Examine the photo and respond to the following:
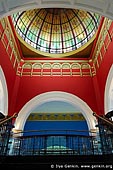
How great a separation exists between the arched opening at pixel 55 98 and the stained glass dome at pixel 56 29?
11.4 ft

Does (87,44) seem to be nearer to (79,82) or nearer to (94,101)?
(79,82)

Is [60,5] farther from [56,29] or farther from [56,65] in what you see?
[56,29]

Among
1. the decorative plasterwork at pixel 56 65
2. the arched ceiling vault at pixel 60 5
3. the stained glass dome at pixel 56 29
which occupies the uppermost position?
the stained glass dome at pixel 56 29

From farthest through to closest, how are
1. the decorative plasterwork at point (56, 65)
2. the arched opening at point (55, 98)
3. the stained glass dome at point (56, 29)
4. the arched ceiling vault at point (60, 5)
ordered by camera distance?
the stained glass dome at point (56, 29)
the decorative plasterwork at point (56, 65)
the arched opening at point (55, 98)
the arched ceiling vault at point (60, 5)

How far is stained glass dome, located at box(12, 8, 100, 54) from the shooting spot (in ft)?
39.3

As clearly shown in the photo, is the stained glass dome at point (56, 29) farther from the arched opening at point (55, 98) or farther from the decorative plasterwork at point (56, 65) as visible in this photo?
the arched opening at point (55, 98)

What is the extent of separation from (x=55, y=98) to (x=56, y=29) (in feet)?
18.4

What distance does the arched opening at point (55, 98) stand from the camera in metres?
9.70

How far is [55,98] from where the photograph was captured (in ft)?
34.7

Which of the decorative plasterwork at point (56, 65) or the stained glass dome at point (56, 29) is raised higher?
the stained glass dome at point (56, 29)

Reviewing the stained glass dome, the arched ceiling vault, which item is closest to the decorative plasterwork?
the stained glass dome

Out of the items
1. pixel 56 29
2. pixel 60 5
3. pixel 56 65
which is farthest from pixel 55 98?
pixel 60 5

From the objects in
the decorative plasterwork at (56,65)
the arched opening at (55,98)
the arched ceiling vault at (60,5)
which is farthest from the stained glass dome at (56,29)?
the arched ceiling vault at (60,5)

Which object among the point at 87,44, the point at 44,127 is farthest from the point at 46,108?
the point at 87,44
